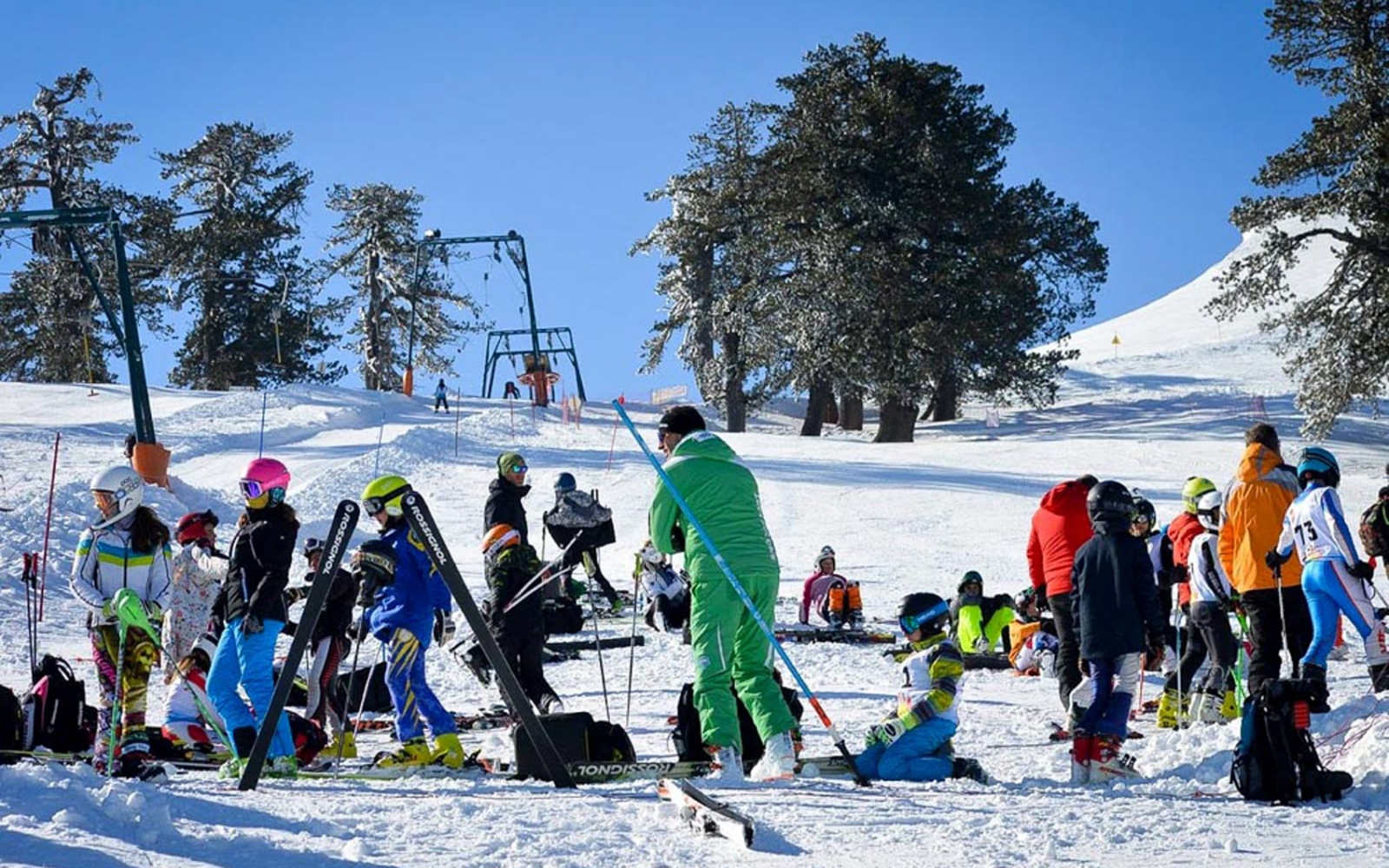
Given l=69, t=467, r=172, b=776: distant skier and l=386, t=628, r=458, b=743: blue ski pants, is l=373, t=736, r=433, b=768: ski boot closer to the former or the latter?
l=386, t=628, r=458, b=743: blue ski pants

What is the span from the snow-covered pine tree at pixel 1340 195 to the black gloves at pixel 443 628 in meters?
27.2

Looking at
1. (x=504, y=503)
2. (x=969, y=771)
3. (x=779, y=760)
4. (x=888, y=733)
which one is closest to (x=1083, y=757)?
(x=969, y=771)

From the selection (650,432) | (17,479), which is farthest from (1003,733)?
(650,432)

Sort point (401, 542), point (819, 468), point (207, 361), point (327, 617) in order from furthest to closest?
1. point (207, 361)
2. point (819, 468)
3. point (327, 617)
4. point (401, 542)

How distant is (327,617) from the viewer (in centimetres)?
907

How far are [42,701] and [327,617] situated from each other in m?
1.67

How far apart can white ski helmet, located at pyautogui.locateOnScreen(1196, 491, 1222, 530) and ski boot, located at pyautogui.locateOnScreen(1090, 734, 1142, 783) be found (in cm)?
314

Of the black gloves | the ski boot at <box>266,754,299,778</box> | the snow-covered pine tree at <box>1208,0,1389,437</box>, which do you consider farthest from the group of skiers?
the snow-covered pine tree at <box>1208,0,1389,437</box>

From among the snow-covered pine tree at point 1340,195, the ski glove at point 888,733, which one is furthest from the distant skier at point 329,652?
the snow-covered pine tree at point 1340,195

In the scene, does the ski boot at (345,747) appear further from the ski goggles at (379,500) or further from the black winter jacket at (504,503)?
the black winter jacket at (504,503)

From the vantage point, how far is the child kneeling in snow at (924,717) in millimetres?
7355

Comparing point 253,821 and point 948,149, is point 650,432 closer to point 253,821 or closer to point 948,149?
point 948,149

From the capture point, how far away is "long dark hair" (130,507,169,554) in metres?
7.87

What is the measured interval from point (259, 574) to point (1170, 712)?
584 cm
